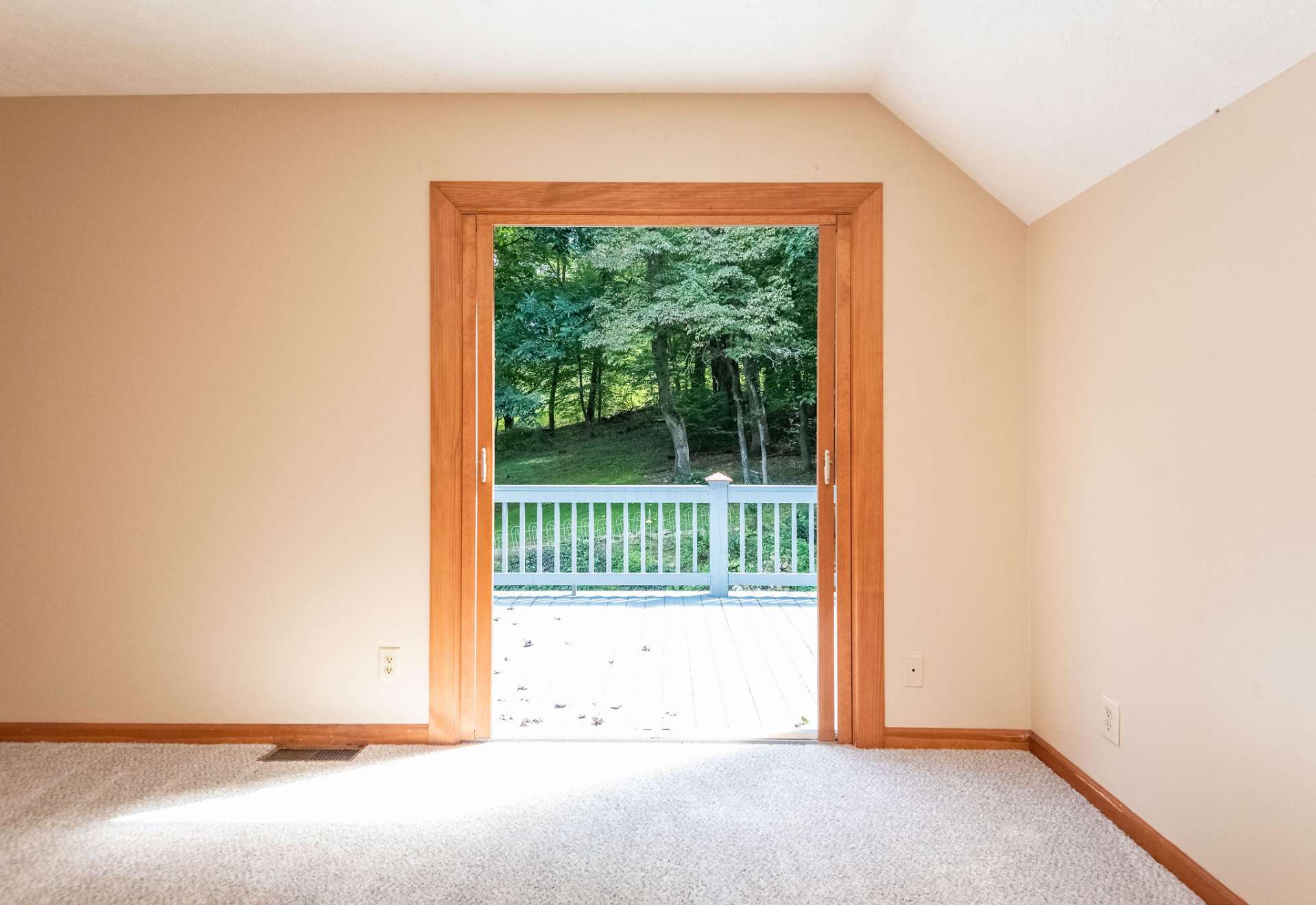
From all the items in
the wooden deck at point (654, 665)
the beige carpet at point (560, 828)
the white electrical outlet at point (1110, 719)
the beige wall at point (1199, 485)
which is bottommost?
the wooden deck at point (654, 665)

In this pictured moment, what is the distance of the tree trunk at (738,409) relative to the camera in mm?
7355

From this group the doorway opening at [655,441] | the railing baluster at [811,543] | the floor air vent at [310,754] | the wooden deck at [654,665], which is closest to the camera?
the floor air vent at [310,754]

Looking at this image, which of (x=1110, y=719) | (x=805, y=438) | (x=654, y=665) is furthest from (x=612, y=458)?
(x=1110, y=719)

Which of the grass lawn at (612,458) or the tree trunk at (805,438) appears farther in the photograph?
the grass lawn at (612,458)

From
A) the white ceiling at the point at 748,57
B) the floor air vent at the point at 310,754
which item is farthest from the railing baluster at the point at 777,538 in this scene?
the floor air vent at the point at 310,754

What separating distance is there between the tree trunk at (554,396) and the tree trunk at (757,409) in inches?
77.3

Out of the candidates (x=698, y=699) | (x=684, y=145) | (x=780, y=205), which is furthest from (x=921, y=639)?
(x=684, y=145)

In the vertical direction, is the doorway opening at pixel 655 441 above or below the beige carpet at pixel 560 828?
above

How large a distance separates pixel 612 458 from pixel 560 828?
5.79 metres

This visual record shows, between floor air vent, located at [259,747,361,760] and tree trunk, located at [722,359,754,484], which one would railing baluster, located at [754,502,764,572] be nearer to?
tree trunk, located at [722,359,754,484]

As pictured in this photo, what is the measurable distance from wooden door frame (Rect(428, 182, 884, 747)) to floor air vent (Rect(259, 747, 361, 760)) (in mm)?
271

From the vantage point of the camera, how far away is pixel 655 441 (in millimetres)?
7656

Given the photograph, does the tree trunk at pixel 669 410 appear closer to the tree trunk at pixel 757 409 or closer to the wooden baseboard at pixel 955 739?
the tree trunk at pixel 757 409

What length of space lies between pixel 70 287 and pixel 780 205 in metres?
2.48
